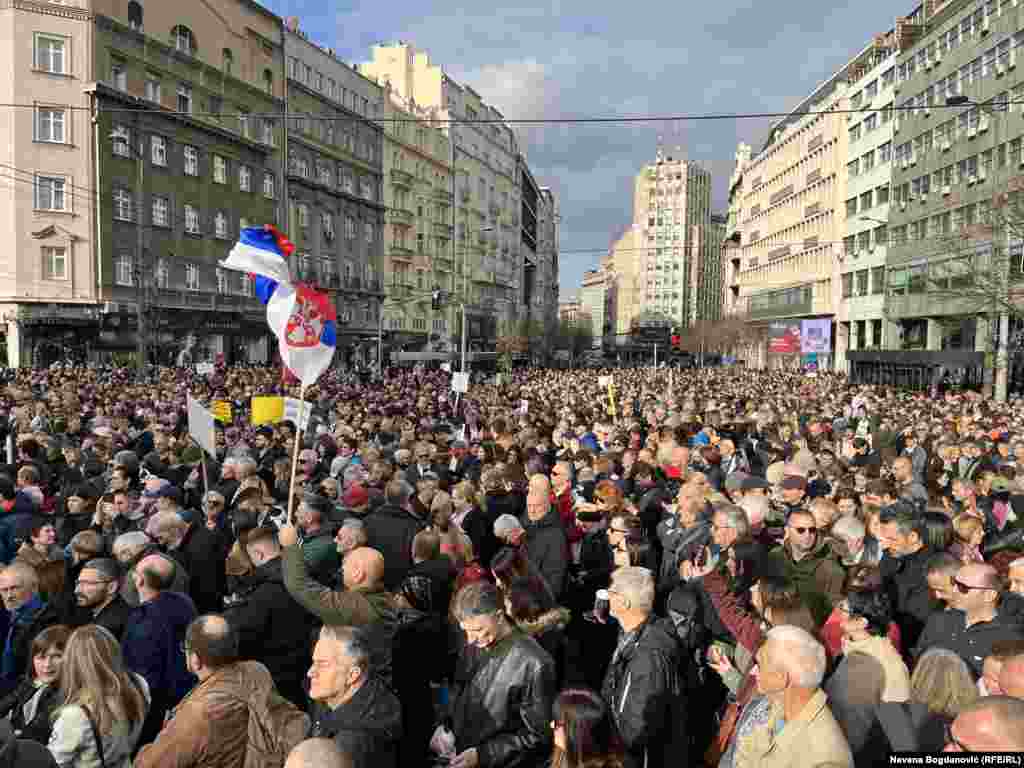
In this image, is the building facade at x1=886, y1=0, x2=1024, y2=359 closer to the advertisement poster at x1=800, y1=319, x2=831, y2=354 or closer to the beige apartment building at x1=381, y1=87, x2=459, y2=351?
the advertisement poster at x1=800, y1=319, x2=831, y2=354

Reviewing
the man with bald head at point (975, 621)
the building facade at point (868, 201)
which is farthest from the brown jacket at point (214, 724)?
the building facade at point (868, 201)

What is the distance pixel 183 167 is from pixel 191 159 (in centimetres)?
92

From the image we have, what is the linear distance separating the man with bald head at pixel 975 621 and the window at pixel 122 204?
42903 mm

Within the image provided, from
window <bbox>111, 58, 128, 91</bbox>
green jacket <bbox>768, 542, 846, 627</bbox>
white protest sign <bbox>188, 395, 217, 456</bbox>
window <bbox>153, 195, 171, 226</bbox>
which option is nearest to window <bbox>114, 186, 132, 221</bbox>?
window <bbox>153, 195, 171, 226</bbox>

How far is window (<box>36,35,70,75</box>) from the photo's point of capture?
37844mm

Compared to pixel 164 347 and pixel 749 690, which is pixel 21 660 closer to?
pixel 749 690

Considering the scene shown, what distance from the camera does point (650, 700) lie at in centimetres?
371

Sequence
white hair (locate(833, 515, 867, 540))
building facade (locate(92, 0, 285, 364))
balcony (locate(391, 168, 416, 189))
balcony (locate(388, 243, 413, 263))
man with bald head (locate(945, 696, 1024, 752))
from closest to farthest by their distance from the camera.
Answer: man with bald head (locate(945, 696, 1024, 752)) < white hair (locate(833, 515, 867, 540)) < building facade (locate(92, 0, 285, 364)) < balcony (locate(388, 243, 413, 263)) < balcony (locate(391, 168, 416, 189))

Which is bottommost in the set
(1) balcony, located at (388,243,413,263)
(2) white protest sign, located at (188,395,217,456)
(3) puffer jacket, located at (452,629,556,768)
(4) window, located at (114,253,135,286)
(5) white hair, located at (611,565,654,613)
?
(3) puffer jacket, located at (452,629,556,768)

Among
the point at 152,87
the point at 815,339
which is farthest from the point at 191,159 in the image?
the point at 815,339

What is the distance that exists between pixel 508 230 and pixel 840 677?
97554 mm

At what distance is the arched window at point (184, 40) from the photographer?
147 ft

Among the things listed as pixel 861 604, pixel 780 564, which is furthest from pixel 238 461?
pixel 861 604

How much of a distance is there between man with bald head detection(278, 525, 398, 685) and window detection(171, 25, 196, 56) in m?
47.3
